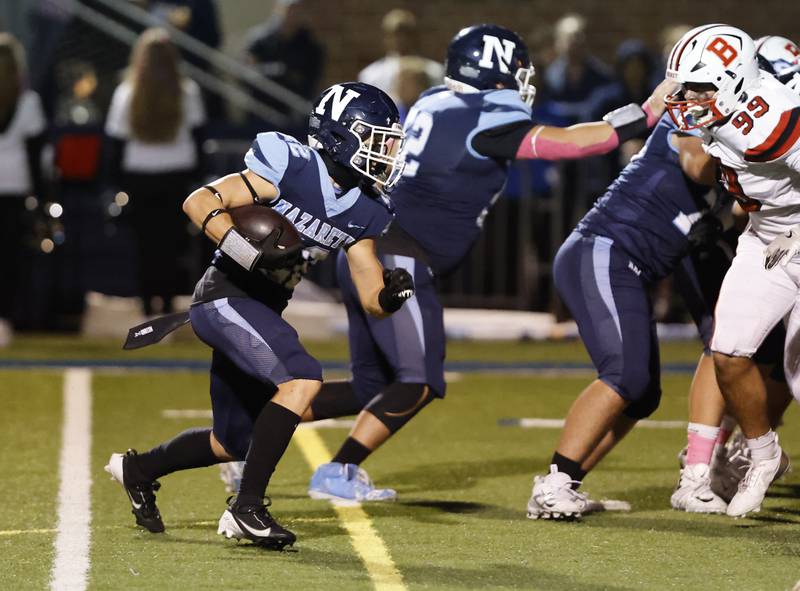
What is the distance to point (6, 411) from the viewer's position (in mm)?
8273

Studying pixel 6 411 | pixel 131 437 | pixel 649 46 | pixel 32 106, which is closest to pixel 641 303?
pixel 131 437

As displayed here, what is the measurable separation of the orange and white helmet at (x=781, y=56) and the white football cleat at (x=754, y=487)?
1450 mm

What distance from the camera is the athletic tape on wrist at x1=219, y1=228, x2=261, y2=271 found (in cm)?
508

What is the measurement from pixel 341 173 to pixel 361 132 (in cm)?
16

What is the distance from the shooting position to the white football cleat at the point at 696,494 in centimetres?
593

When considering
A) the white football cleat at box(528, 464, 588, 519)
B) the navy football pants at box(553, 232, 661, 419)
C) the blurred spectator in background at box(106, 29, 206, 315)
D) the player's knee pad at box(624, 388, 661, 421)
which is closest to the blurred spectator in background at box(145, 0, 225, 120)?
the blurred spectator in background at box(106, 29, 206, 315)

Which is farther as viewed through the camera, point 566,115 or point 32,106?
point 566,115

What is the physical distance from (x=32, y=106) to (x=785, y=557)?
22.2 feet

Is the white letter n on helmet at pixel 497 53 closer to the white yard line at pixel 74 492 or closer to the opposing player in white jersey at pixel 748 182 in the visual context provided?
the opposing player in white jersey at pixel 748 182

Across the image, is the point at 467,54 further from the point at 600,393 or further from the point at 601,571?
the point at 601,571

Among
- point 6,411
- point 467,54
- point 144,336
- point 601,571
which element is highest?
point 467,54

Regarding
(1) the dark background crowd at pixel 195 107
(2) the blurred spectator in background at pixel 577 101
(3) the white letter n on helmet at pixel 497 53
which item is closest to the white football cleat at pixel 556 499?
(3) the white letter n on helmet at pixel 497 53

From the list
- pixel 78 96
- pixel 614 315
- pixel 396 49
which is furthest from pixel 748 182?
pixel 78 96

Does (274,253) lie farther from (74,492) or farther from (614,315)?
(74,492)
